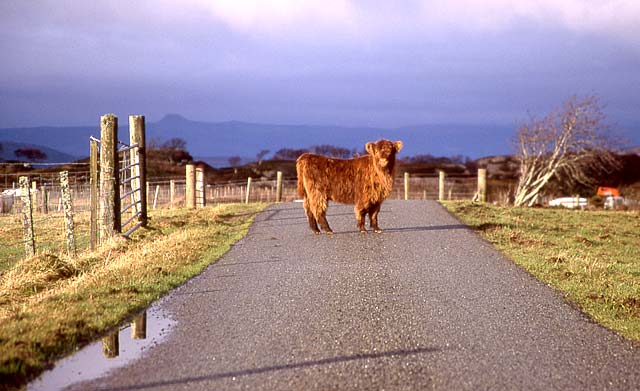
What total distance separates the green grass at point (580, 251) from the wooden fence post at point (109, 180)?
284 inches

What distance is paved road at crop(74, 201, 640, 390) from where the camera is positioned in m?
A: 4.94

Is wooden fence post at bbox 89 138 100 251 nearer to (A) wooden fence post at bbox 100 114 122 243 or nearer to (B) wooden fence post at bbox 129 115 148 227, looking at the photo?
(A) wooden fence post at bbox 100 114 122 243

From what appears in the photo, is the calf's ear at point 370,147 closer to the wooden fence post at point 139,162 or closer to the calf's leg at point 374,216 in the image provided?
the calf's leg at point 374,216

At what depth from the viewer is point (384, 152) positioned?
13.2m

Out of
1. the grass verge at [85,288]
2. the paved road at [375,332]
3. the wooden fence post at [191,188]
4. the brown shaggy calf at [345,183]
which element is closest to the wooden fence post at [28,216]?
the grass verge at [85,288]

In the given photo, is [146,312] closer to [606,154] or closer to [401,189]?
[606,154]

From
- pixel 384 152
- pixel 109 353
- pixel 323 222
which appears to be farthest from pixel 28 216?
pixel 109 353

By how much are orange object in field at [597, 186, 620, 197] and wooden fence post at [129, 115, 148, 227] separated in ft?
104

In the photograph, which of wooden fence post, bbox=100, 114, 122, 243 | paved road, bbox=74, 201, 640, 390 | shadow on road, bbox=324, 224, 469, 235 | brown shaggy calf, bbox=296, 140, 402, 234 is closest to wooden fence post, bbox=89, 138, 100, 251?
wooden fence post, bbox=100, 114, 122, 243

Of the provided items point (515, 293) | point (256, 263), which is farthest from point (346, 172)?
point (515, 293)

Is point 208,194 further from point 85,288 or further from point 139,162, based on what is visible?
point 85,288

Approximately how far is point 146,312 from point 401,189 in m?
32.7

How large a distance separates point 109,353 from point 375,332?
223 centimetres

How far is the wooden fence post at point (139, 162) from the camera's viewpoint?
1598 cm
